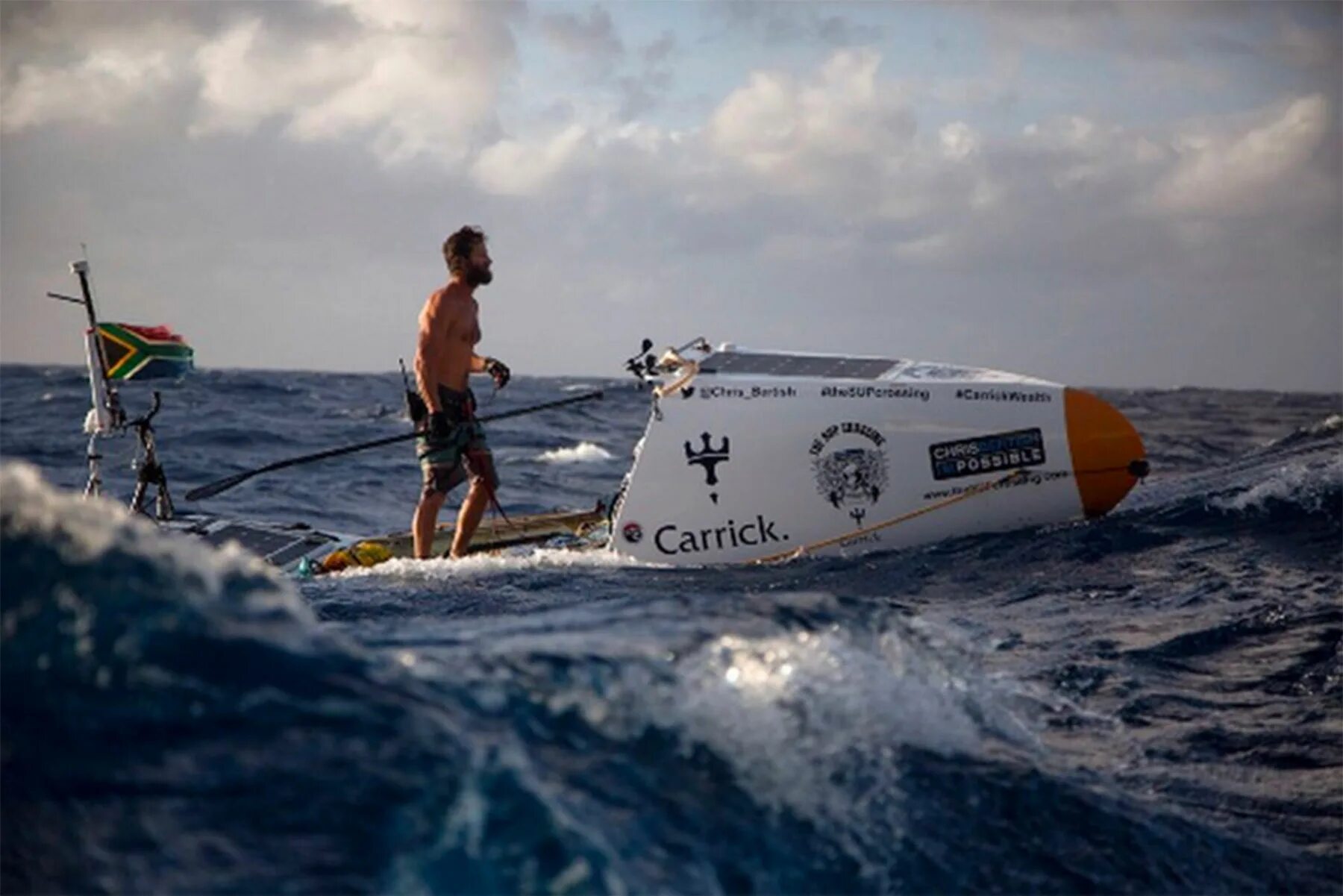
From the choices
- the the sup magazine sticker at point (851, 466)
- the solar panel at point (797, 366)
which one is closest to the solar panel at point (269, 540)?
the solar panel at point (797, 366)

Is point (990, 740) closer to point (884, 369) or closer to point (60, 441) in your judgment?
point (884, 369)

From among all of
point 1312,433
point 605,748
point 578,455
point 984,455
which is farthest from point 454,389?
point 578,455

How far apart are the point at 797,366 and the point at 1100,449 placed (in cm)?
200

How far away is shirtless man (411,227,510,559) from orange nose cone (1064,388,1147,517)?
3.71 m

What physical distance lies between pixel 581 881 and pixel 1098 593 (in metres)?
4.91

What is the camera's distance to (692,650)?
3.09m

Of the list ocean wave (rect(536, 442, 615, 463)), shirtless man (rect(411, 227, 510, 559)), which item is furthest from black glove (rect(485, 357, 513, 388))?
ocean wave (rect(536, 442, 615, 463))

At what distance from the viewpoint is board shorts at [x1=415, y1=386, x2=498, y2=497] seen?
340 inches

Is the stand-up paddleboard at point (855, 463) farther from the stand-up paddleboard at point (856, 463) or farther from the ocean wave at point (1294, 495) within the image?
the ocean wave at point (1294, 495)

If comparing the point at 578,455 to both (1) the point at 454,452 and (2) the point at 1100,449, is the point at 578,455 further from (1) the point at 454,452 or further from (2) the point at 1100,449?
(2) the point at 1100,449

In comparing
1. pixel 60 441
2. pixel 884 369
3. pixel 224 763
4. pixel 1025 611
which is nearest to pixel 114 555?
pixel 224 763

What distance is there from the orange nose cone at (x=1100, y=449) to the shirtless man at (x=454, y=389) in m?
3.71

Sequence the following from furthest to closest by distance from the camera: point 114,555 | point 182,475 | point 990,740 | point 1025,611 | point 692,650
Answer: point 182,475, point 1025,611, point 990,740, point 692,650, point 114,555

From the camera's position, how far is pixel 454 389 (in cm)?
865
